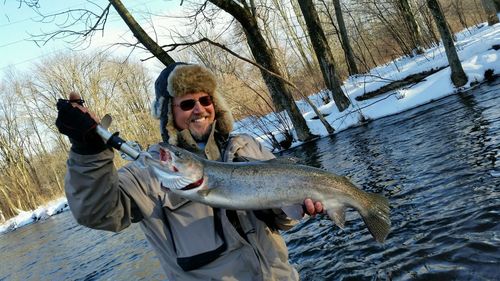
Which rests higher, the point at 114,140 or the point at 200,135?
the point at 114,140

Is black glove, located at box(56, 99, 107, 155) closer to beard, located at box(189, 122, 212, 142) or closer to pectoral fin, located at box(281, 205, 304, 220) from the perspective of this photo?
beard, located at box(189, 122, 212, 142)

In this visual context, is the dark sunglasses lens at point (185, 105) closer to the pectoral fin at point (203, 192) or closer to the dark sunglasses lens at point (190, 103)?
the dark sunglasses lens at point (190, 103)

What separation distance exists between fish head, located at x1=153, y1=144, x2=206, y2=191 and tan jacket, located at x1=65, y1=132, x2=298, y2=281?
0.15 meters

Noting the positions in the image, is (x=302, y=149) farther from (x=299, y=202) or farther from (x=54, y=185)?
(x=54, y=185)

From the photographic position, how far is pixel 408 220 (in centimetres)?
516

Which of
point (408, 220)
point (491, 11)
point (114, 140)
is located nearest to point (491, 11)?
point (491, 11)

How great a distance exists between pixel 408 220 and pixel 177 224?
375cm

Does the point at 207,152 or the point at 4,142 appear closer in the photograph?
the point at 207,152

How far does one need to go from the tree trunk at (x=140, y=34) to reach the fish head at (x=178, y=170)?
1165cm

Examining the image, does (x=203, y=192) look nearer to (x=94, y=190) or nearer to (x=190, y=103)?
(x=94, y=190)

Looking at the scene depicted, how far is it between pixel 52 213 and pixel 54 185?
673 inches

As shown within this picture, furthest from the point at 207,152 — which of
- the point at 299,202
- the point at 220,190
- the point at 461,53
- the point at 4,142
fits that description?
the point at 4,142

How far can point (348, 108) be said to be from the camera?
15.2 meters

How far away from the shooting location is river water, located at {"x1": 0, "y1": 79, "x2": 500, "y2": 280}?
417 centimetres
